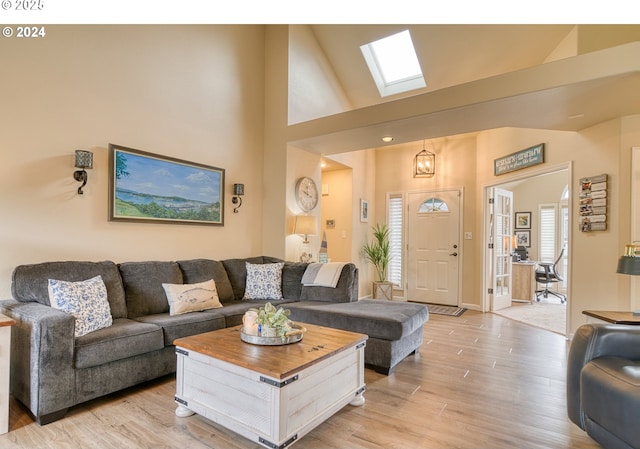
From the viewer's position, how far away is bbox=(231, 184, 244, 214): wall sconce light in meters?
4.41

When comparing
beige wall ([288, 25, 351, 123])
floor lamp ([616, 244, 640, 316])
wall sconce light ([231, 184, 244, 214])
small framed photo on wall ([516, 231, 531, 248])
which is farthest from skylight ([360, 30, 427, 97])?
small framed photo on wall ([516, 231, 531, 248])

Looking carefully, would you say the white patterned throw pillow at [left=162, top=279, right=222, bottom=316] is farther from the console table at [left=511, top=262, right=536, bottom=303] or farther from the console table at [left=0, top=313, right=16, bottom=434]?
the console table at [left=511, top=262, right=536, bottom=303]

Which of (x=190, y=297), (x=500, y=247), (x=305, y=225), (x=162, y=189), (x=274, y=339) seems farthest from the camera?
(x=500, y=247)

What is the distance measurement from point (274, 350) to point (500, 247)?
488 centimetres

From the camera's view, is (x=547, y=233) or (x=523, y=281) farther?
(x=547, y=233)

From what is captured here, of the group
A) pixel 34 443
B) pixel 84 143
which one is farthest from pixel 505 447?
pixel 84 143

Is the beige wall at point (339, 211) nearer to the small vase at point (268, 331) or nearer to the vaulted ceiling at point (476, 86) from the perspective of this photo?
the vaulted ceiling at point (476, 86)

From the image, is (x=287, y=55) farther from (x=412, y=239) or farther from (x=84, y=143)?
(x=412, y=239)

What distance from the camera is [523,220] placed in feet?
26.3

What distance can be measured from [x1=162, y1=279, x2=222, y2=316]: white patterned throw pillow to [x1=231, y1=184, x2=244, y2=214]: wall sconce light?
4.49 ft

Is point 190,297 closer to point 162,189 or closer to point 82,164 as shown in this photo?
point 162,189

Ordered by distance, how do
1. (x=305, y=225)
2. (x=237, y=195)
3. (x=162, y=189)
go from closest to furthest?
(x=162, y=189) → (x=237, y=195) → (x=305, y=225)

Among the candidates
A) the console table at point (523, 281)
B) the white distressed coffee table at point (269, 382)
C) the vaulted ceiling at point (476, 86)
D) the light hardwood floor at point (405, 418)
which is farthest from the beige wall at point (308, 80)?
Result: the console table at point (523, 281)

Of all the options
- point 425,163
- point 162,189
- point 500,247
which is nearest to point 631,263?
point 500,247
